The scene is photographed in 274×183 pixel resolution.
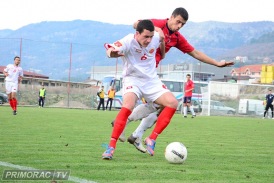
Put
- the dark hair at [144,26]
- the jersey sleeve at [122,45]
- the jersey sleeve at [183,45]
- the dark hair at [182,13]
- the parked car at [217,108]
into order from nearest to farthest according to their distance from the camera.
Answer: the jersey sleeve at [122,45], the dark hair at [144,26], the dark hair at [182,13], the jersey sleeve at [183,45], the parked car at [217,108]

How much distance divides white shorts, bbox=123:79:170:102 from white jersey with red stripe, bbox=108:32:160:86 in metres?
0.05

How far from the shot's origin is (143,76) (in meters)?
8.30

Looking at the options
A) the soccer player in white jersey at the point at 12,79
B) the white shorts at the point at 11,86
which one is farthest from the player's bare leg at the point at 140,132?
the white shorts at the point at 11,86

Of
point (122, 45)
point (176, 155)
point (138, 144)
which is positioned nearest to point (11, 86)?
point (138, 144)

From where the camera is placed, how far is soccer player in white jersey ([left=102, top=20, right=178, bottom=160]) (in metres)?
7.85

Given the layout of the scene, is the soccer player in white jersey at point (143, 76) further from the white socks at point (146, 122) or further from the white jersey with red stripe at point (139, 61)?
the white socks at point (146, 122)

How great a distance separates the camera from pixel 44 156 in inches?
291

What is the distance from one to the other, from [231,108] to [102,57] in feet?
394

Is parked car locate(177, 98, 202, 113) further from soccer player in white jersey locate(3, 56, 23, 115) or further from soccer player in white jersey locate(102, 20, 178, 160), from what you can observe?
soccer player in white jersey locate(102, 20, 178, 160)

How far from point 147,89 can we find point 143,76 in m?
0.20

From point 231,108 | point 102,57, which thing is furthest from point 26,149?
point 102,57

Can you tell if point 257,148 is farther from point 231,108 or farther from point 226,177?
point 231,108

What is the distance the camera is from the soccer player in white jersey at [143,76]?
7852mm

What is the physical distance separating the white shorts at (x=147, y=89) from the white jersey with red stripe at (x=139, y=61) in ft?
0.17
